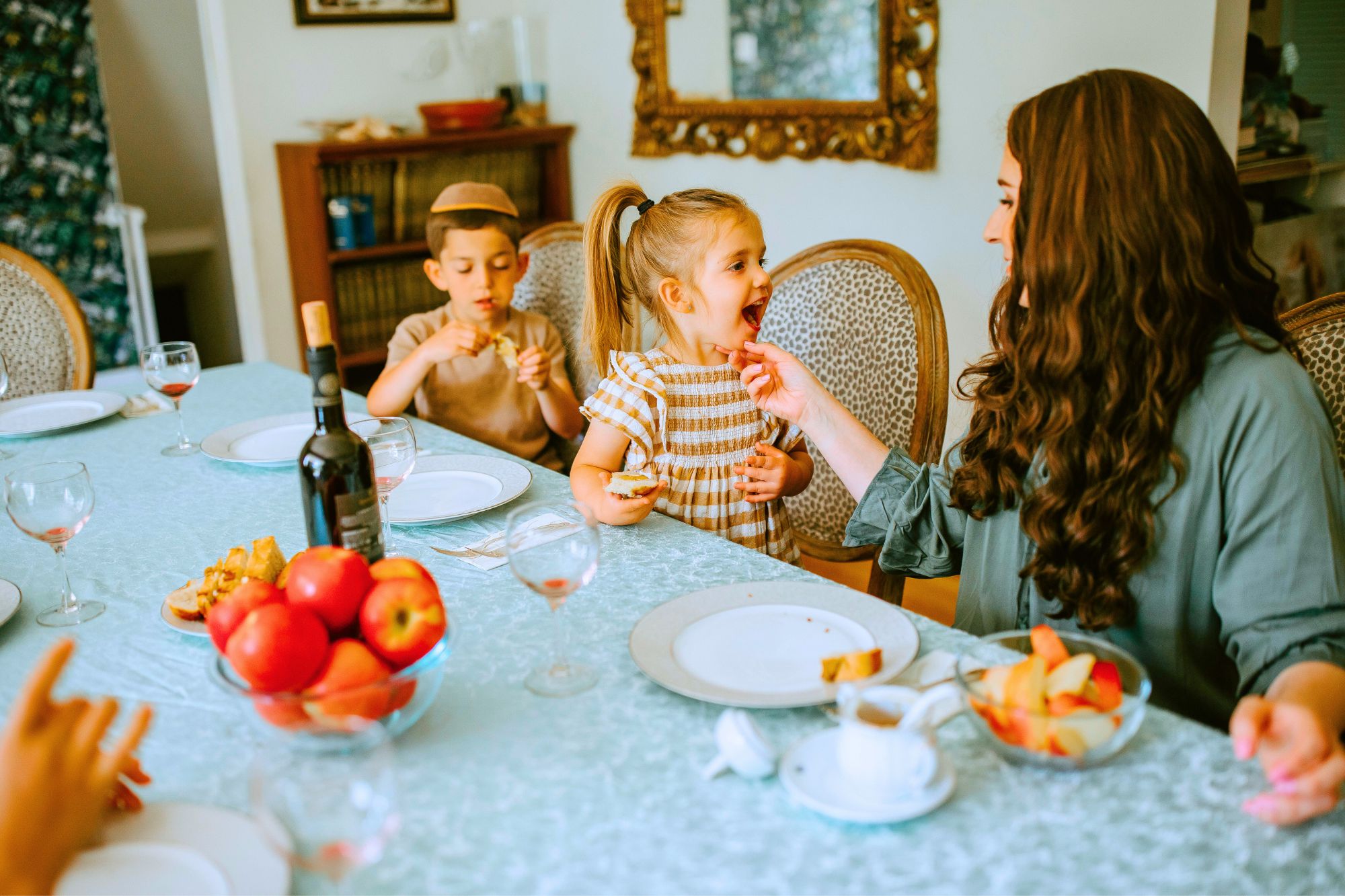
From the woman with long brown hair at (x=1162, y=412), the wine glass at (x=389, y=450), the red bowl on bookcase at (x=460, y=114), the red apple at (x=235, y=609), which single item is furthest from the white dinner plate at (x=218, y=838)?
the red bowl on bookcase at (x=460, y=114)

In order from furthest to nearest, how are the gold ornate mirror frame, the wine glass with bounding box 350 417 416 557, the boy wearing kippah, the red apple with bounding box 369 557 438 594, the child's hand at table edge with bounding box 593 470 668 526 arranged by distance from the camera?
the gold ornate mirror frame < the boy wearing kippah < the child's hand at table edge with bounding box 593 470 668 526 < the wine glass with bounding box 350 417 416 557 < the red apple with bounding box 369 557 438 594

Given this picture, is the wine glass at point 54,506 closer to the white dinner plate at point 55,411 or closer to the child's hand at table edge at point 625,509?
the child's hand at table edge at point 625,509

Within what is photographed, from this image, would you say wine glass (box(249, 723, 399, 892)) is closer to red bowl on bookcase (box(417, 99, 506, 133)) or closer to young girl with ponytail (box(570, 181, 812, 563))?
young girl with ponytail (box(570, 181, 812, 563))

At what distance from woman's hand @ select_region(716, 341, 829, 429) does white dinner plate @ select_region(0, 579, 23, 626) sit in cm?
98

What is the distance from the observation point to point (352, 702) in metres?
0.86

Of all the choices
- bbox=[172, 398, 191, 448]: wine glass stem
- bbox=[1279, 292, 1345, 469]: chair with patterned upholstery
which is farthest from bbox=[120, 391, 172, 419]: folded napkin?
bbox=[1279, 292, 1345, 469]: chair with patterned upholstery

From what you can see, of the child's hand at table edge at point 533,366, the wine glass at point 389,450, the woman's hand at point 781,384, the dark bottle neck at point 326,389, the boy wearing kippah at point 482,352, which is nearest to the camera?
the dark bottle neck at point 326,389

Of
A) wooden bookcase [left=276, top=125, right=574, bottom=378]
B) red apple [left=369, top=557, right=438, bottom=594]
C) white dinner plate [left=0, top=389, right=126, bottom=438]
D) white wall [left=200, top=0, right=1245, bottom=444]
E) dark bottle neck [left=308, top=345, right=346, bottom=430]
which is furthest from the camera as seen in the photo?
wooden bookcase [left=276, top=125, right=574, bottom=378]

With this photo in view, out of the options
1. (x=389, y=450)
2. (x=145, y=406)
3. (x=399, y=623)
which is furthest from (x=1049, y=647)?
(x=145, y=406)

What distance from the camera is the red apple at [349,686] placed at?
33.0 inches

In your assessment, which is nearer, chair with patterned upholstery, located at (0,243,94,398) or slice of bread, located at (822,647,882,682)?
slice of bread, located at (822,647,882,682)

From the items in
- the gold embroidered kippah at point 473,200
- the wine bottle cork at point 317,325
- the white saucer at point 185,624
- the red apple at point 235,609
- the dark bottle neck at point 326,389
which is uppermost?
the gold embroidered kippah at point 473,200

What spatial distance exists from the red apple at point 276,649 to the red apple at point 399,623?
5 centimetres

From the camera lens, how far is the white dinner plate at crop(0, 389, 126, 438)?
6.55ft
